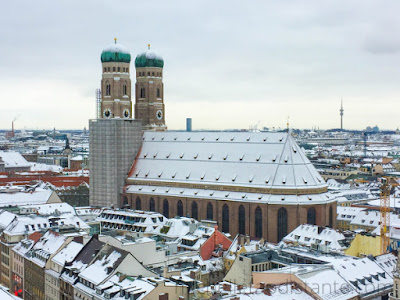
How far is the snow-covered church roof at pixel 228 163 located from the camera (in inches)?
4488

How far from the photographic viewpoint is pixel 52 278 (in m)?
79.2

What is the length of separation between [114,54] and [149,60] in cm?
1010

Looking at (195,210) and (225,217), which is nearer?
(225,217)

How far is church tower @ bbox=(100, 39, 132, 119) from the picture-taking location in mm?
141500

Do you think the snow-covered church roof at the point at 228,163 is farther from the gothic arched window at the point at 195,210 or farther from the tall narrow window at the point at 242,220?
the gothic arched window at the point at 195,210

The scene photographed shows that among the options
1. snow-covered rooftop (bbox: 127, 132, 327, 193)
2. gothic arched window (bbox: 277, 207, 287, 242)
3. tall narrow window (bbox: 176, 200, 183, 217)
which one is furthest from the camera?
tall narrow window (bbox: 176, 200, 183, 217)

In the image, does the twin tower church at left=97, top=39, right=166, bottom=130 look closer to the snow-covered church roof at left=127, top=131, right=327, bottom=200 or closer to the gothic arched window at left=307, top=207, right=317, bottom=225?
the snow-covered church roof at left=127, top=131, right=327, bottom=200

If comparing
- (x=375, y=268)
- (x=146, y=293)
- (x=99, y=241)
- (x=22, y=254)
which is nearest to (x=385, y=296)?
(x=375, y=268)

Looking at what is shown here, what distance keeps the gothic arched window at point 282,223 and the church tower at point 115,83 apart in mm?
49759

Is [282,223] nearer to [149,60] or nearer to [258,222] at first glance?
[258,222]

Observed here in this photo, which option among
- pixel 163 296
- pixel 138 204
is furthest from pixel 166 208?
pixel 163 296

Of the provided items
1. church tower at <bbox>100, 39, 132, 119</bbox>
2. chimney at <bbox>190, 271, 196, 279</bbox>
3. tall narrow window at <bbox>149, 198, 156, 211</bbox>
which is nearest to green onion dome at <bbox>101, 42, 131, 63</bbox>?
church tower at <bbox>100, 39, 132, 119</bbox>

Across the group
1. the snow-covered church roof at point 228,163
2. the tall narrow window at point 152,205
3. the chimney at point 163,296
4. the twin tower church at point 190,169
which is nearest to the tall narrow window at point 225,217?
the twin tower church at point 190,169

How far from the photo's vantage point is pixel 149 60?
148 m
